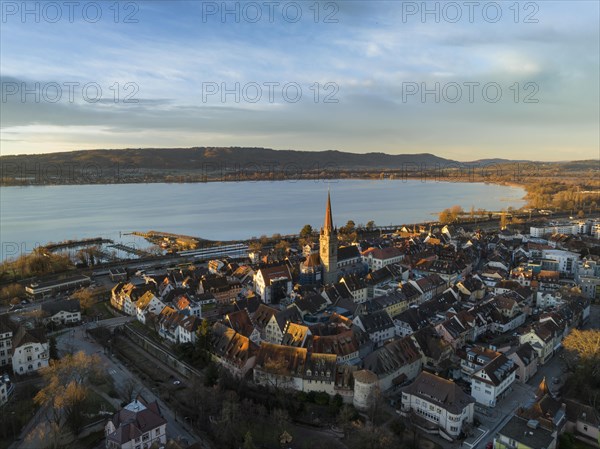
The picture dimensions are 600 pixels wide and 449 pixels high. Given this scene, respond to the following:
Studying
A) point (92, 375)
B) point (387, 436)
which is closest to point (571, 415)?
point (387, 436)

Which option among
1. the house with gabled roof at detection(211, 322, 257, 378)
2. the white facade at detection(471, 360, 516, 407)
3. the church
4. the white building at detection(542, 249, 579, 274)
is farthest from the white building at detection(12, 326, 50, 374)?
the white building at detection(542, 249, 579, 274)

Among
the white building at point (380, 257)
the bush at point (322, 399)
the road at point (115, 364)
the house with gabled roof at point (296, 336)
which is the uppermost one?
the white building at point (380, 257)

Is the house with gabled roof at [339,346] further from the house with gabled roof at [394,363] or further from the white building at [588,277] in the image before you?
the white building at [588,277]

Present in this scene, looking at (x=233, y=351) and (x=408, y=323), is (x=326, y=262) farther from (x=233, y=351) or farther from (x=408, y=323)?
(x=233, y=351)

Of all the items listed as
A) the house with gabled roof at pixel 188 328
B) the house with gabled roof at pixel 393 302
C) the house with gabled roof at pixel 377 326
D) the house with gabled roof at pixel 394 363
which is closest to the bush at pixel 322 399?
the house with gabled roof at pixel 394 363

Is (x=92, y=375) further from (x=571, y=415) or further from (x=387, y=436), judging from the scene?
(x=571, y=415)

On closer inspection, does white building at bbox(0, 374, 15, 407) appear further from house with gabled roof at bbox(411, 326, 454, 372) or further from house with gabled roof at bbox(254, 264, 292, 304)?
house with gabled roof at bbox(411, 326, 454, 372)
